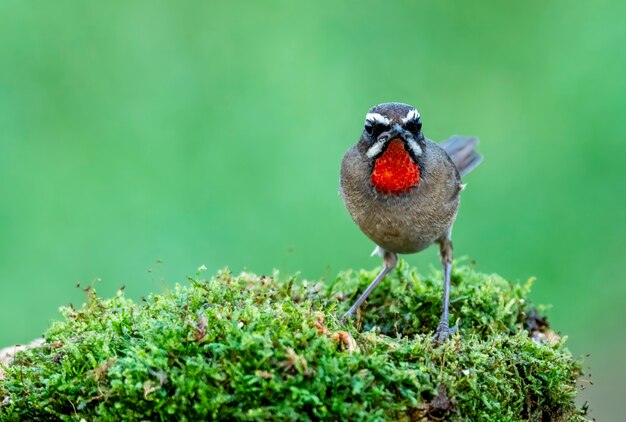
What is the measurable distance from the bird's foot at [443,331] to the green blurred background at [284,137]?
3.31 metres

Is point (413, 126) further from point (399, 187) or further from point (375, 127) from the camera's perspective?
point (399, 187)

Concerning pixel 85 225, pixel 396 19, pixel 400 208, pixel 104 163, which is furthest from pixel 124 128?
pixel 400 208

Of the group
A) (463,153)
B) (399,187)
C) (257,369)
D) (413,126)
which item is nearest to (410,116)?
(413,126)

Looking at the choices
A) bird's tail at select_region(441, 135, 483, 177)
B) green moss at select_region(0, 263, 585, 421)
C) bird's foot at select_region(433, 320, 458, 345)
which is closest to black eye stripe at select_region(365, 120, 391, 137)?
green moss at select_region(0, 263, 585, 421)

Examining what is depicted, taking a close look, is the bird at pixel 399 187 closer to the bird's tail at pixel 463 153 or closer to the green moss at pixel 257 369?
the green moss at pixel 257 369

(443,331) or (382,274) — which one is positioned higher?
(382,274)

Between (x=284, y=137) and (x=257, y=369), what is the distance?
6.35m

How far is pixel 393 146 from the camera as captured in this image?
5.04 m

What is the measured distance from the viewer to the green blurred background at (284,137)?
8766 millimetres

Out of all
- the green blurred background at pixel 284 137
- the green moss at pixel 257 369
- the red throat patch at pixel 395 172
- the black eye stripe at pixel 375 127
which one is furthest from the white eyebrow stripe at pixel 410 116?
the green blurred background at pixel 284 137

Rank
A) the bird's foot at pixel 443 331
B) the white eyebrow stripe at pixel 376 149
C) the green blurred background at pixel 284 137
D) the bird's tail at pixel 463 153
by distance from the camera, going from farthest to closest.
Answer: the green blurred background at pixel 284 137, the bird's tail at pixel 463 153, the white eyebrow stripe at pixel 376 149, the bird's foot at pixel 443 331

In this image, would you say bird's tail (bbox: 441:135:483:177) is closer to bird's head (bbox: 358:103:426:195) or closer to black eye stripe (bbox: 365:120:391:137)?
bird's head (bbox: 358:103:426:195)

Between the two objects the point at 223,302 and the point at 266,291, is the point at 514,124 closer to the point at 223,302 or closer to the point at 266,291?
the point at 266,291

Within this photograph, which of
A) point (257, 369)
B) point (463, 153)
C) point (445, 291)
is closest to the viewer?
point (257, 369)
